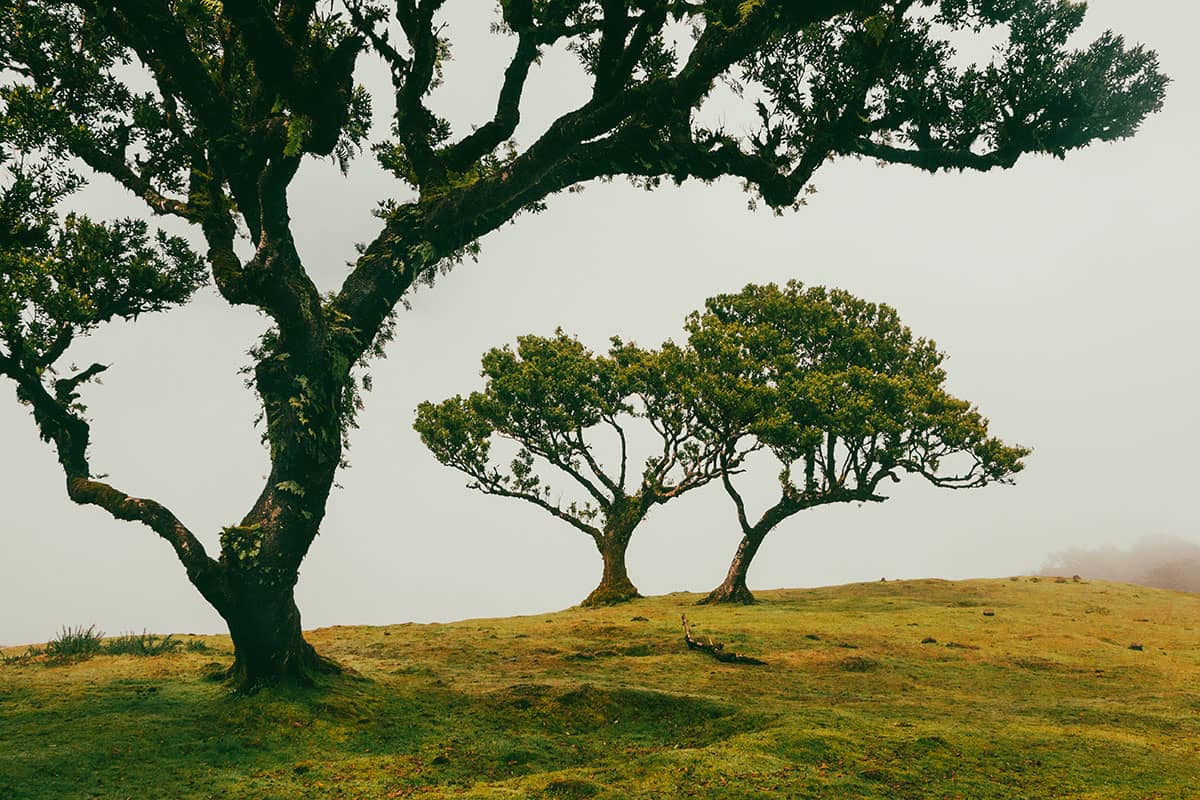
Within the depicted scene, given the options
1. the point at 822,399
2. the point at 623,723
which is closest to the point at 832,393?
the point at 822,399

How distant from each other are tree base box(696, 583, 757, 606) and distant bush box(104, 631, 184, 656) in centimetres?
2024

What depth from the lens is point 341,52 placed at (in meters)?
10.4

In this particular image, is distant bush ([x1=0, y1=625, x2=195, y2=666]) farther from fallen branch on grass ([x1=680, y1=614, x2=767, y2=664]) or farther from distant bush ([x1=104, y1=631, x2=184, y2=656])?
fallen branch on grass ([x1=680, y1=614, x2=767, y2=664])

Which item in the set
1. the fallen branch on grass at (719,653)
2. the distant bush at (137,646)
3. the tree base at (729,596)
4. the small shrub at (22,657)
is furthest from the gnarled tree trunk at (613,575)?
the small shrub at (22,657)

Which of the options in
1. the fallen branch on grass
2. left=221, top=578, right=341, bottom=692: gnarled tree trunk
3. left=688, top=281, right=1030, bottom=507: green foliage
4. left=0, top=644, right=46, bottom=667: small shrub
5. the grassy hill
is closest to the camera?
the grassy hill

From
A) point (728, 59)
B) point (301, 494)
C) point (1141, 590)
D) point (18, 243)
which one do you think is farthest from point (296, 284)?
point (1141, 590)

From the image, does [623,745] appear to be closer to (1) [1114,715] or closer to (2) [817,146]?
(1) [1114,715]

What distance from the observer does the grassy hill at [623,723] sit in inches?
315

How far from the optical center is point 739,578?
31.7 metres

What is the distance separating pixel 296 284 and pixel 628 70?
6.80 metres

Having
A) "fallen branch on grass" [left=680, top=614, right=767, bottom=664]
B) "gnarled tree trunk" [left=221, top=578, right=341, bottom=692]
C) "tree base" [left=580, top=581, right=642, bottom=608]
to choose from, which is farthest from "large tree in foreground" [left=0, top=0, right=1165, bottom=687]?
"tree base" [left=580, top=581, right=642, bottom=608]

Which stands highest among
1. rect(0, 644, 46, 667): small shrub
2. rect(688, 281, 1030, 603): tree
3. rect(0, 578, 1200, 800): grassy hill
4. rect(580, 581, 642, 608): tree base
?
rect(688, 281, 1030, 603): tree

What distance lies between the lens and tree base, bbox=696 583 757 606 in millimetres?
31016

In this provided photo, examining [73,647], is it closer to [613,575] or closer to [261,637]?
[261,637]
